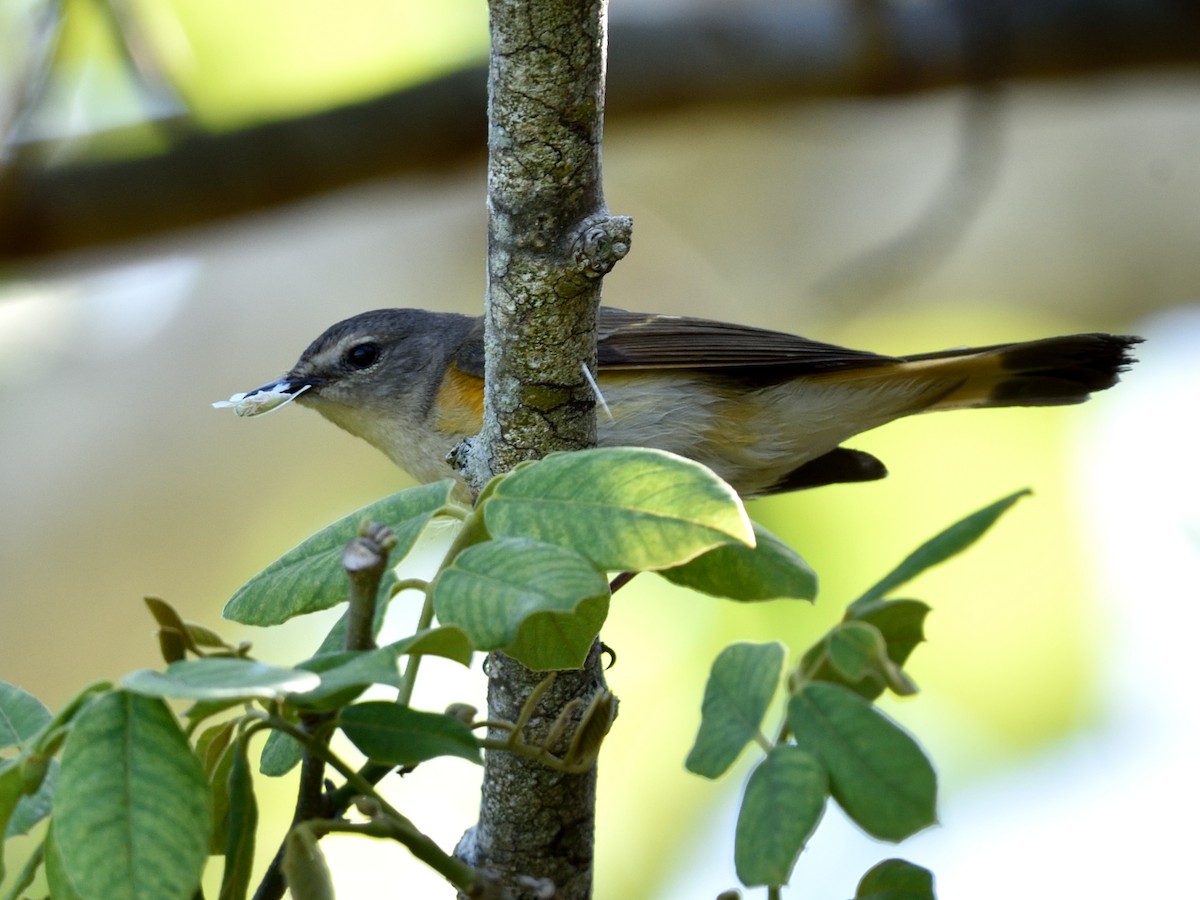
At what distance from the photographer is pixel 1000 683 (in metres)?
4.44

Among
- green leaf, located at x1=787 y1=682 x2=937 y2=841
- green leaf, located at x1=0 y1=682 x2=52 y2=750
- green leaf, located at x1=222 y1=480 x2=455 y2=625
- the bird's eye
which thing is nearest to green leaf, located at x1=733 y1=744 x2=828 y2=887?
green leaf, located at x1=787 y1=682 x2=937 y2=841

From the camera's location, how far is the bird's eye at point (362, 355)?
3.86 meters

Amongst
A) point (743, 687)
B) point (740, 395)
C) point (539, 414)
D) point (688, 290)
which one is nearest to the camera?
point (743, 687)

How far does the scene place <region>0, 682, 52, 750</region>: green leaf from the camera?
1.13 metres

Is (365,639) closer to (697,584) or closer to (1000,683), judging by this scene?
(697,584)

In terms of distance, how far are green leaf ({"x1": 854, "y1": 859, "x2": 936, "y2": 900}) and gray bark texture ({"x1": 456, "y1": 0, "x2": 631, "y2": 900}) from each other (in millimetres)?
313

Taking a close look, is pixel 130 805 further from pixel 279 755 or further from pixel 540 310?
pixel 540 310

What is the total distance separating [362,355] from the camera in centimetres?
388

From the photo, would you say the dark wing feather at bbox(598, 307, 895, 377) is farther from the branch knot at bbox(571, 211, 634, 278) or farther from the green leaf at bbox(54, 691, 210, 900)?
the green leaf at bbox(54, 691, 210, 900)

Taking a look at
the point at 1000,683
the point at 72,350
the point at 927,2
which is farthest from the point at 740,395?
the point at 72,350

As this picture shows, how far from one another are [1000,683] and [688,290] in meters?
2.95

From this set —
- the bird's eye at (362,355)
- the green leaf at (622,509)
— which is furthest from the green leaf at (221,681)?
the bird's eye at (362,355)

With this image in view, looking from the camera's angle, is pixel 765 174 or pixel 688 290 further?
pixel 765 174

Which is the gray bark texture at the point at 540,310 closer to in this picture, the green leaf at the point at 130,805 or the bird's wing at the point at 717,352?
the green leaf at the point at 130,805
